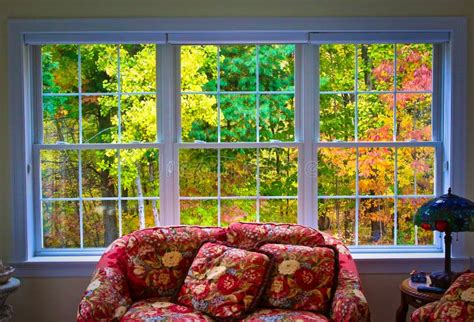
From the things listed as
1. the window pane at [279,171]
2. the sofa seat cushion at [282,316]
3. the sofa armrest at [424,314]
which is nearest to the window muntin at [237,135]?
the window pane at [279,171]

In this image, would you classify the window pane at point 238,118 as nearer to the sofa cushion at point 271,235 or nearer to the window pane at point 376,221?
the sofa cushion at point 271,235

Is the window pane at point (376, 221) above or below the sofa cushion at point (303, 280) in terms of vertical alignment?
above

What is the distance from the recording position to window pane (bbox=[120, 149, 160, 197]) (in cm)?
468

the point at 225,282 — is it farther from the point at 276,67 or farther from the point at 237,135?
the point at 276,67

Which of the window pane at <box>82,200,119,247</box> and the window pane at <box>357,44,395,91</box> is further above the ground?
the window pane at <box>357,44,395,91</box>

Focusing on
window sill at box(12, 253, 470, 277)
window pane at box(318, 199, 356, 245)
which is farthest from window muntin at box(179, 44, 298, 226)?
window sill at box(12, 253, 470, 277)

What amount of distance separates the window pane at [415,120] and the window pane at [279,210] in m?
0.98

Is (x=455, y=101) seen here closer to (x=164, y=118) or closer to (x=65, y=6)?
(x=164, y=118)

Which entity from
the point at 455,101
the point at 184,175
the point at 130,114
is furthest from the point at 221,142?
the point at 455,101

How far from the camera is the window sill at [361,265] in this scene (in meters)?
4.53

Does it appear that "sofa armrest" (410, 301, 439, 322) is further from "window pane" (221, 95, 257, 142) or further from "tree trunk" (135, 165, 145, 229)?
"tree trunk" (135, 165, 145, 229)

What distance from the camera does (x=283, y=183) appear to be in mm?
4688

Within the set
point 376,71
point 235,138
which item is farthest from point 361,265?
point 376,71

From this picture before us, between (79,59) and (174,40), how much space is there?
0.76 meters
